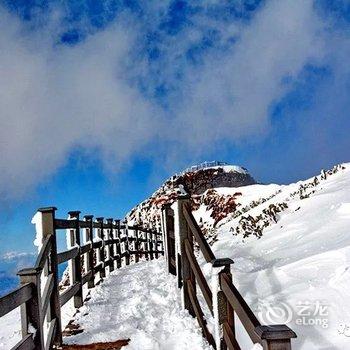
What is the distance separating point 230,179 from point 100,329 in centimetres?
5731

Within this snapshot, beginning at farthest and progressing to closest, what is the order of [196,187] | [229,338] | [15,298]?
[196,187] → [229,338] → [15,298]

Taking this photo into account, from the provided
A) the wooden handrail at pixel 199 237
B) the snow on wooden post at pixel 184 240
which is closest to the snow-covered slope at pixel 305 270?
the snow on wooden post at pixel 184 240

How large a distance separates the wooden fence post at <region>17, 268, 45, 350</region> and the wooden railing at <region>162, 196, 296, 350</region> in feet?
5.30

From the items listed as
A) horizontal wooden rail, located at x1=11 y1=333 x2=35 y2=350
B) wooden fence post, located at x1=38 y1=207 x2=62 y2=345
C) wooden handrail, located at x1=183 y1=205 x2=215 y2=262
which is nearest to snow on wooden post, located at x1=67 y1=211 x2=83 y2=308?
wooden fence post, located at x1=38 y1=207 x2=62 y2=345

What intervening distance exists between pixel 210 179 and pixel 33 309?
56.4m

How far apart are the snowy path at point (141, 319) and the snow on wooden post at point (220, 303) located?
848 mm

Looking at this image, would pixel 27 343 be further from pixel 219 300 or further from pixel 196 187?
pixel 196 187

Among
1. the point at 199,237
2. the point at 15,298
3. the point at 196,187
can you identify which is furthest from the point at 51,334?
the point at 196,187

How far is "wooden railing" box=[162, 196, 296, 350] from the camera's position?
218 centimetres

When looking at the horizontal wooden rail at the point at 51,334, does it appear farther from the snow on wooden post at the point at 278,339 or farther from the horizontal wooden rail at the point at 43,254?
the snow on wooden post at the point at 278,339

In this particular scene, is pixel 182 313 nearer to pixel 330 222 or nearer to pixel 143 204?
pixel 330 222

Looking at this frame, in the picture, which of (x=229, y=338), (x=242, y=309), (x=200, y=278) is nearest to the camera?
(x=242, y=309)

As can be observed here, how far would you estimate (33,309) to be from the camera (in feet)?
12.6

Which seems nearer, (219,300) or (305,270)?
(219,300)
